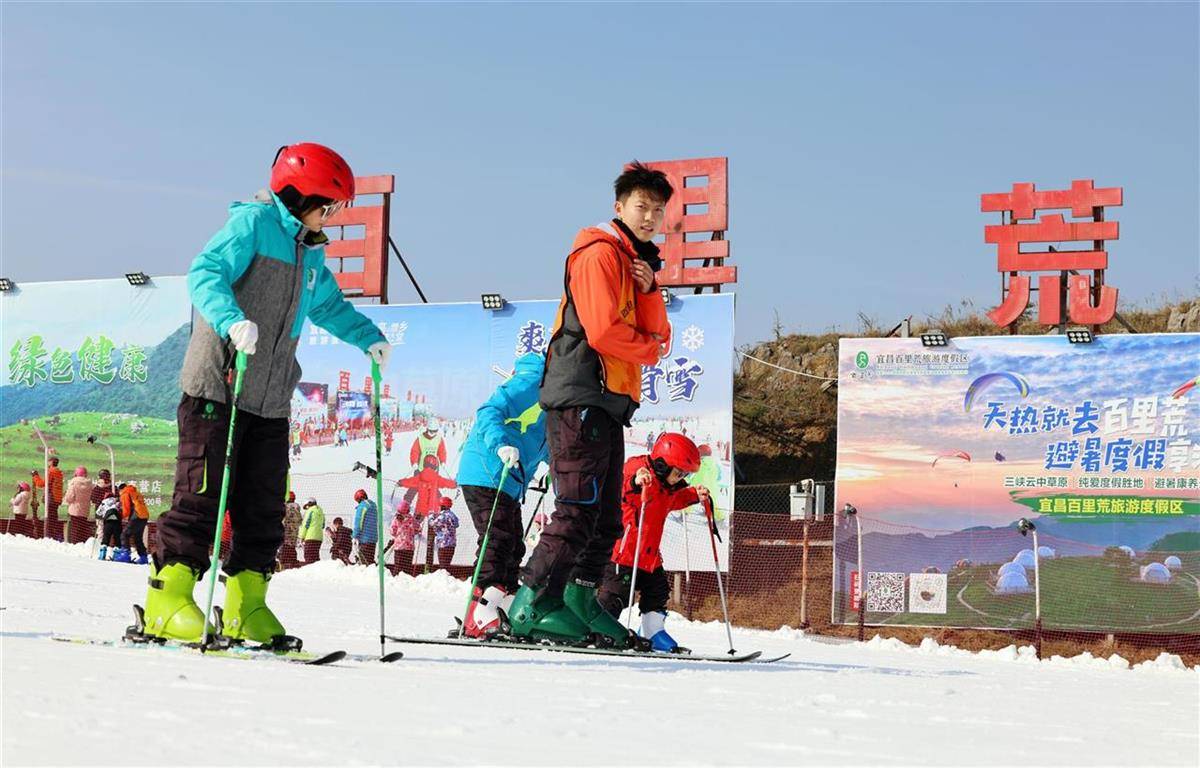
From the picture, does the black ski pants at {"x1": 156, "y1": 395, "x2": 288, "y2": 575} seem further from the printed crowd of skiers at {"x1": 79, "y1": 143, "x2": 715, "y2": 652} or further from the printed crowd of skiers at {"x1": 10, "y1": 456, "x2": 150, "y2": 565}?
the printed crowd of skiers at {"x1": 10, "y1": 456, "x2": 150, "y2": 565}

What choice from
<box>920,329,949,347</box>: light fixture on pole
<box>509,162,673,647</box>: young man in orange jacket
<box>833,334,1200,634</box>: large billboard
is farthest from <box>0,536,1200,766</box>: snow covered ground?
<box>920,329,949,347</box>: light fixture on pole

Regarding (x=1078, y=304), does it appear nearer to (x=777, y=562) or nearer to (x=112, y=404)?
(x=777, y=562)

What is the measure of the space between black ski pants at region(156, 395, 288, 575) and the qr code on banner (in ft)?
44.0

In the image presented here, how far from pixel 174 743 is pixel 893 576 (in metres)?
15.8

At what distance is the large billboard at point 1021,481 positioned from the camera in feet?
56.5

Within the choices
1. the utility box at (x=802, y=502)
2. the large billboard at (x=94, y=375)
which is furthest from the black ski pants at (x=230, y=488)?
the large billboard at (x=94, y=375)

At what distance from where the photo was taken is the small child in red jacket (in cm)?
707

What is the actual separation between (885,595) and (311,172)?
13.8 meters

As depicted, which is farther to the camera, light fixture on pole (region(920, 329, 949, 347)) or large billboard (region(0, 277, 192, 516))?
large billboard (region(0, 277, 192, 516))

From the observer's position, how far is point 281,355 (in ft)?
16.0

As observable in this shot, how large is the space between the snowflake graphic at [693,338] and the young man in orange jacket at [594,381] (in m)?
13.6

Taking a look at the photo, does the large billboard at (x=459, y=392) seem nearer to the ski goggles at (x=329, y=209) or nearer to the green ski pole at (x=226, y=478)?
the ski goggles at (x=329, y=209)

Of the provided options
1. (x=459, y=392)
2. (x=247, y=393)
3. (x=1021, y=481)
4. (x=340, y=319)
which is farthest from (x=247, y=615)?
(x=459, y=392)

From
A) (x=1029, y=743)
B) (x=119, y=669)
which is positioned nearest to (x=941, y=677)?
(x=1029, y=743)
